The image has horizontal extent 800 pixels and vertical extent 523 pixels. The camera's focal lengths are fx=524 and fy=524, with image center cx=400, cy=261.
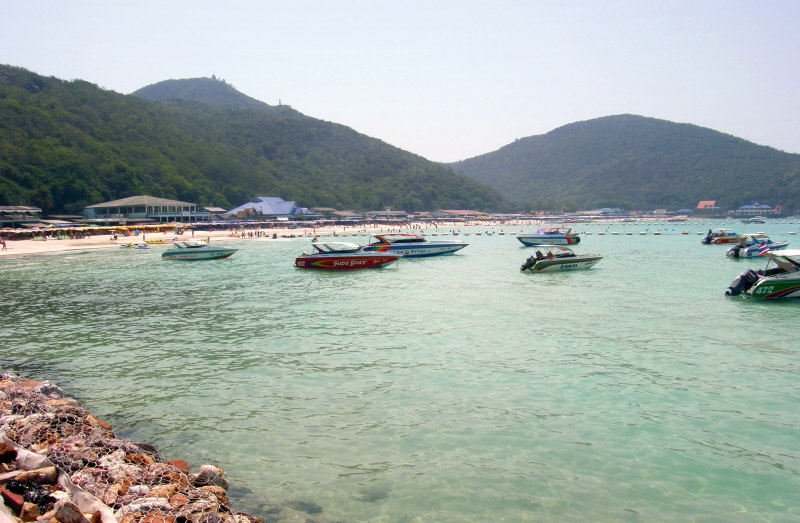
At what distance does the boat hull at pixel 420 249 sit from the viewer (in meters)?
47.0

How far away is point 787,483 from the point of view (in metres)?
8.22

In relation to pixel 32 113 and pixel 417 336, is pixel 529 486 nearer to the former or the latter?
pixel 417 336

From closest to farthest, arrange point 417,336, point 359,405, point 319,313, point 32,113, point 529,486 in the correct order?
point 529,486, point 359,405, point 417,336, point 319,313, point 32,113

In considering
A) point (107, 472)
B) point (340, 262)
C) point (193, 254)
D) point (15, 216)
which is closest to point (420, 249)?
point (340, 262)

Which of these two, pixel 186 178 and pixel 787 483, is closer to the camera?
pixel 787 483

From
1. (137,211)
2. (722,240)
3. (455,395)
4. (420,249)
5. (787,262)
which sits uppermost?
(137,211)

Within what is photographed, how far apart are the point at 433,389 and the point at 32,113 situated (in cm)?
15534

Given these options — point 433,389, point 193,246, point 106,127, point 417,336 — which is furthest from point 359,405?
Answer: point 106,127

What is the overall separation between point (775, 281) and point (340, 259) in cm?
2603

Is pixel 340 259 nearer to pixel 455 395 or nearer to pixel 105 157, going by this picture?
pixel 455 395

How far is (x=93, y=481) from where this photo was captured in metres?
6.94

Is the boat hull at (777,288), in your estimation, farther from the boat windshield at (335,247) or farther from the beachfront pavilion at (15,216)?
the beachfront pavilion at (15,216)

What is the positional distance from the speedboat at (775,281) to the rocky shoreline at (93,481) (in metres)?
25.3

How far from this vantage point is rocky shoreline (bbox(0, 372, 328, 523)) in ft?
19.9
